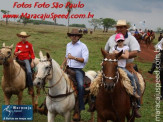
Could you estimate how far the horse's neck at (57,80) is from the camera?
560cm

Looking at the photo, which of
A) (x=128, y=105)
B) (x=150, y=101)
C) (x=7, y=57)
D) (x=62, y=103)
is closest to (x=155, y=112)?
(x=150, y=101)

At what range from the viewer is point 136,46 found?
19.1ft

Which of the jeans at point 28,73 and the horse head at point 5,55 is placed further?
the jeans at point 28,73

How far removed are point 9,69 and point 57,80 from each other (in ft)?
7.43

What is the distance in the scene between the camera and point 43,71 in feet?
16.8

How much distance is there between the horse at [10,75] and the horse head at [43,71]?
2184mm

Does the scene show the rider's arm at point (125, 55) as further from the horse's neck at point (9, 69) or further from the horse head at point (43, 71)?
the horse's neck at point (9, 69)

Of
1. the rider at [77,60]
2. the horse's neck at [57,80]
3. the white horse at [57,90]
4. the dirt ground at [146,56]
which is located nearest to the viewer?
the white horse at [57,90]

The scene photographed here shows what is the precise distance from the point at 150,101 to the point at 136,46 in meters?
5.50

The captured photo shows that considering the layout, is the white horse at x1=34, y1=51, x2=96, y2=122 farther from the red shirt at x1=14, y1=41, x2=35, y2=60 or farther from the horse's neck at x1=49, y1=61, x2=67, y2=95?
the red shirt at x1=14, y1=41, x2=35, y2=60

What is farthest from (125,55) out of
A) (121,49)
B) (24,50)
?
(24,50)

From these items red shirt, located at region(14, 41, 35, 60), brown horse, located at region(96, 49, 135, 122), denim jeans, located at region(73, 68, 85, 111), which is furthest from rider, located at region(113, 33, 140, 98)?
red shirt, located at region(14, 41, 35, 60)

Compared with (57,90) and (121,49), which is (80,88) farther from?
(121,49)

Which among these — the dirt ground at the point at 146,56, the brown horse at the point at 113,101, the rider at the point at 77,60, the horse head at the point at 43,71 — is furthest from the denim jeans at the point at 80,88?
the dirt ground at the point at 146,56
